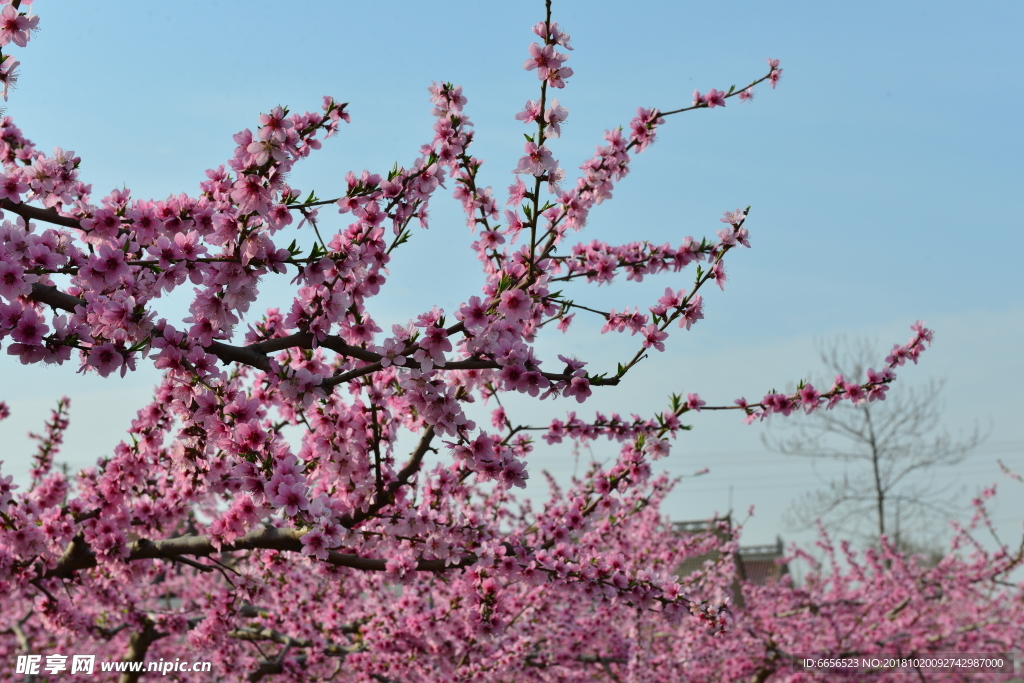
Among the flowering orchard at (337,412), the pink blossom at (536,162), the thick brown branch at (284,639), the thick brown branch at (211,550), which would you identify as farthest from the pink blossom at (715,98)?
the thick brown branch at (284,639)

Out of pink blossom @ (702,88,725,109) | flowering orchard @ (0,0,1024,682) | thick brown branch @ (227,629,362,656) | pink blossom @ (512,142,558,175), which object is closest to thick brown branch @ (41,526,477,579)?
flowering orchard @ (0,0,1024,682)

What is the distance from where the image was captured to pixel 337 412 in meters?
4.93

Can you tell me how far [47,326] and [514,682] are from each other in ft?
22.1

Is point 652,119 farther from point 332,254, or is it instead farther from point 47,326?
point 47,326

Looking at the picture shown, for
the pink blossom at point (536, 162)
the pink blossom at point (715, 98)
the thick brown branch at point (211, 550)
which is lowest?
the thick brown branch at point (211, 550)

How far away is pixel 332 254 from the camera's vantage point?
14.0 ft

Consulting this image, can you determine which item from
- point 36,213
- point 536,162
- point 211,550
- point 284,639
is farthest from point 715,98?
point 284,639

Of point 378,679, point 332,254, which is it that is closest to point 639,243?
point 332,254

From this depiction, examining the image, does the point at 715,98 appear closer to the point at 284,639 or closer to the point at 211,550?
the point at 211,550

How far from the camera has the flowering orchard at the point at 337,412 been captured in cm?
377

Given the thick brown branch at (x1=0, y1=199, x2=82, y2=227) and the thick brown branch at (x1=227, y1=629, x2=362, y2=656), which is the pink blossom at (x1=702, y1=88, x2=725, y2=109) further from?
the thick brown branch at (x1=227, y1=629, x2=362, y2=656)

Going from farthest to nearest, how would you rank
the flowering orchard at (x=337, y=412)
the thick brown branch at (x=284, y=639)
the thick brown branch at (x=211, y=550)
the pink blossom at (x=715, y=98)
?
1. the thick brown branch at (x=284, y=639)
2. the pink blossom at (x=715, y=98)
3. the thick brown branch at (x=211, y=550)
4. the flowering orchard at (x=337, y=412)

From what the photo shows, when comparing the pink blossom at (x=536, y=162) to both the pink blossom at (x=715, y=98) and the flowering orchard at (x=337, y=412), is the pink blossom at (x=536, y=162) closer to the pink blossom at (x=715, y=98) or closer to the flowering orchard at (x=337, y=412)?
the flowering orchard at (x=337, y=412)

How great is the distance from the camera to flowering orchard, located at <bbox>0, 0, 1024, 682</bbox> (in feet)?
12.4
